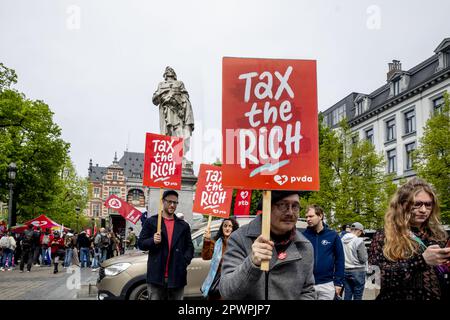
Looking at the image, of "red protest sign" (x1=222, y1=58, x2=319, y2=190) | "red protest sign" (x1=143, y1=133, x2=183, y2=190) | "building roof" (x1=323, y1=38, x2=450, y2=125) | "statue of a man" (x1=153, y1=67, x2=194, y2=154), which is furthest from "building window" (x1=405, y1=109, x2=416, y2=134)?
"red protest sign" (x1=222, y1=58, x2=319, y2=190)

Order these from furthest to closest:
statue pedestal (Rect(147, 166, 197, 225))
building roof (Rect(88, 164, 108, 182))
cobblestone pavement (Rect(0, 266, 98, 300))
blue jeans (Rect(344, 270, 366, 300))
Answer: building roof (Rect(88, 164, 108, 182))
statue pedestal (Rect(147, 166, 197, 225))
cobblestone pavement (Rect(0, 266, 98, 300))
blue jeans (Rect(344, 270, 366, 300))

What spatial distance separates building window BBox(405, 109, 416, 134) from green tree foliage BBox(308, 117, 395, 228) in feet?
22.5

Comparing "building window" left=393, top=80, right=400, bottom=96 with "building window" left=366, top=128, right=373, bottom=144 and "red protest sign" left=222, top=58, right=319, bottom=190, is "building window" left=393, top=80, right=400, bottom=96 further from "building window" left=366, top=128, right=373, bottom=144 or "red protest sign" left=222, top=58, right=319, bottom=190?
"red protest sign" left=222, top=58, right=319, bottom=190

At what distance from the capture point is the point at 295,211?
113 inches

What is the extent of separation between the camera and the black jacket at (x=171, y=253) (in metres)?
5.58

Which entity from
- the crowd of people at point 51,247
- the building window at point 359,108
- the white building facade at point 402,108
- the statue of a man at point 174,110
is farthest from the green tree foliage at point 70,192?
the statue of a man at point 174,110

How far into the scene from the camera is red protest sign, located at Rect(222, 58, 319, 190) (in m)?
2.99

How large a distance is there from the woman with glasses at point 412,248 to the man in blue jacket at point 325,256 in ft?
8.33

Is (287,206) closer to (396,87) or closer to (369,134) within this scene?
(396,87)

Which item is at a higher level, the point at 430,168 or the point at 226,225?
the point at 430,168

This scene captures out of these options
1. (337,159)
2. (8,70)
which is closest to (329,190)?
(337,159)

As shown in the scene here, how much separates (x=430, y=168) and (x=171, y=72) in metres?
17.1

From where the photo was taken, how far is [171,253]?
224 inches
